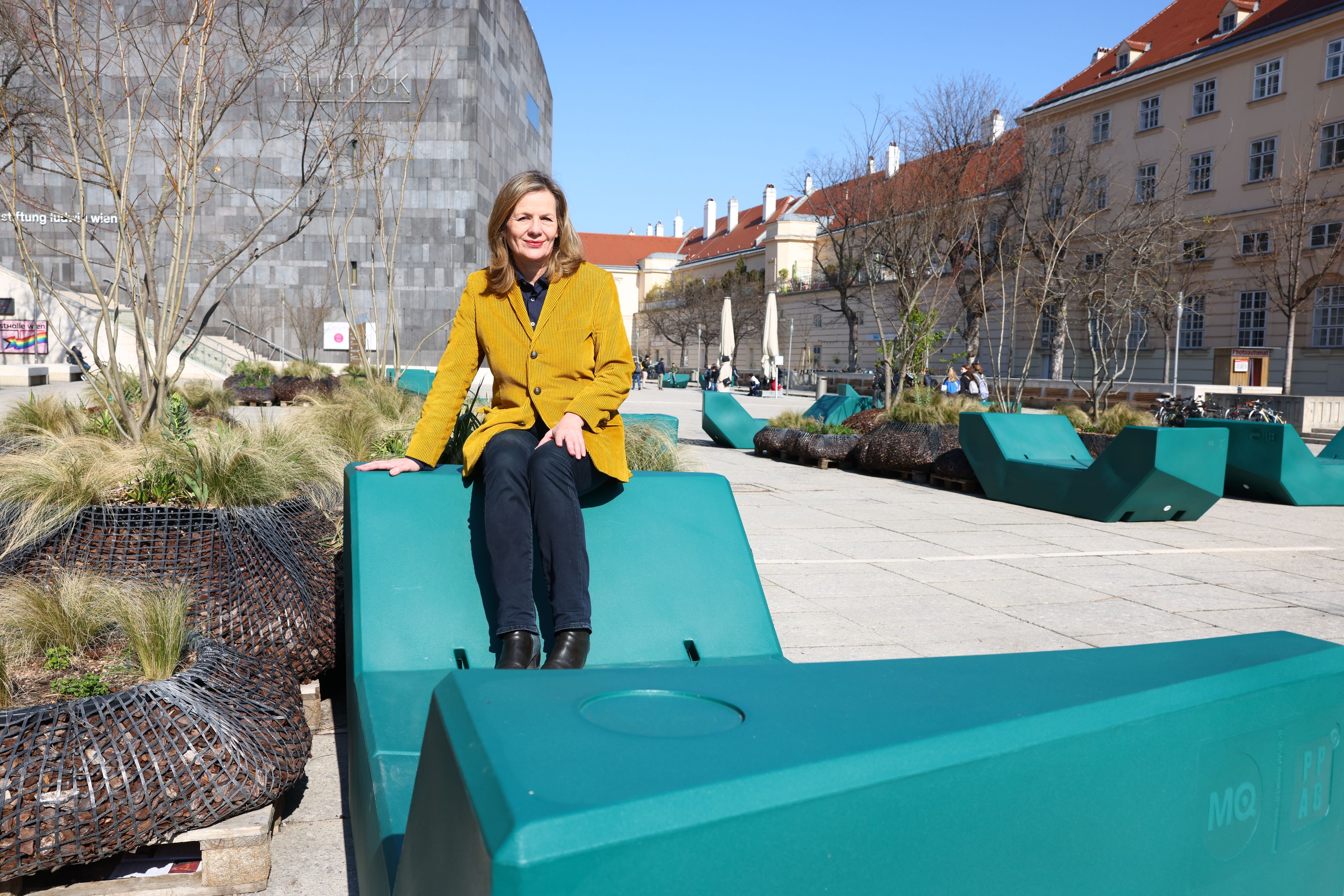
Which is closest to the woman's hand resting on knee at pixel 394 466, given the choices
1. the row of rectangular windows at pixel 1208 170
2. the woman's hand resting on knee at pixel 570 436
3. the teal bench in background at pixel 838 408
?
the woman's hand resting on knee at pixel 570 436

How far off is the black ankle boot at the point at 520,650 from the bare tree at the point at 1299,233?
996 inches

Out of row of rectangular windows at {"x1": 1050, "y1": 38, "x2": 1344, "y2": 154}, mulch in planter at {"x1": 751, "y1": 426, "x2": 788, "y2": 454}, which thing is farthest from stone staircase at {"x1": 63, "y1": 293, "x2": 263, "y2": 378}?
row of rectangular windows at {"x1": 1050, "y1": 38, "x2": 1344, "y2": 154}

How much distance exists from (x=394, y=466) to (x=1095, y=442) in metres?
9.47

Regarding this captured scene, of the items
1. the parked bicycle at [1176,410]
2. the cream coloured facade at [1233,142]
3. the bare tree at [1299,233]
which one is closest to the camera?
the parked bicycle at [1176,410]

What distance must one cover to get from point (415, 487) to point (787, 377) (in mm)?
45315

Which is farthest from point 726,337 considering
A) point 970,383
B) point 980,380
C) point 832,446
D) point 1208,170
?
point 832,446

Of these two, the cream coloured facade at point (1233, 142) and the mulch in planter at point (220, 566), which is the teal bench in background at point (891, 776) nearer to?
the mulch in planter at point (220, 566)

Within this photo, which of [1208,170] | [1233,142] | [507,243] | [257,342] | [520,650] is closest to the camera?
[520,650]

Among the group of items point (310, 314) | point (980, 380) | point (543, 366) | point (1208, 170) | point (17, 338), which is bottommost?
point (980, 380)

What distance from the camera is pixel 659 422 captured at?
27.8 feet

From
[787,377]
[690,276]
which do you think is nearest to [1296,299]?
[787,377]

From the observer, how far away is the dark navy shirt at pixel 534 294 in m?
3.13

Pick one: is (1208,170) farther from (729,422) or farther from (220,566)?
(220,566)

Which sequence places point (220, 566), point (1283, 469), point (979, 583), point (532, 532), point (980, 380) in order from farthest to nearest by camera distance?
point (980, 380), point (1283, 469), point (979, 583), point (220, 566), point (532, 532)
